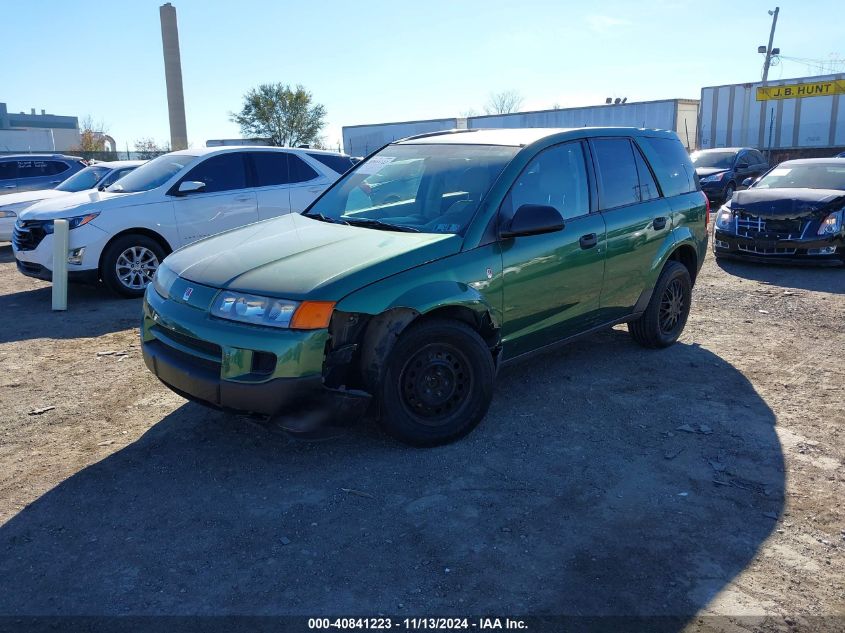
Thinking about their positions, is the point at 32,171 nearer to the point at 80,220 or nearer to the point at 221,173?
the point at 80,220

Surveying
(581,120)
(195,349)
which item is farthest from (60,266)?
(581,120)

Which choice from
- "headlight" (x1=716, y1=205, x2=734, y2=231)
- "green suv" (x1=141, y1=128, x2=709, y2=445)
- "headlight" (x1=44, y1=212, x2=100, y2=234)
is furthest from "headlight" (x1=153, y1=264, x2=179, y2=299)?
"headlight" (x1=716, y1=205, x2=734, y2=231)

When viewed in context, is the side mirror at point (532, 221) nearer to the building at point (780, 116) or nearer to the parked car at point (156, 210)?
the parked car at point (156, 210)

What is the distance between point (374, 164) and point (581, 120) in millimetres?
30321

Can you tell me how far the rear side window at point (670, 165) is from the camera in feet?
18.5

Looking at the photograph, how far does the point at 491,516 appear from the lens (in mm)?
3367

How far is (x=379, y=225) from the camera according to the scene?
4.43 metres

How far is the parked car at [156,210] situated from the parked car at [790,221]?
619 cm

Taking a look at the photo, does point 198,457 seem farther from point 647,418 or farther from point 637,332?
point 637,332

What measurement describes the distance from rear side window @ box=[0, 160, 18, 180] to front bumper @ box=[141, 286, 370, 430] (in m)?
13.2

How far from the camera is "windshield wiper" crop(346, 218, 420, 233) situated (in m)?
4.27

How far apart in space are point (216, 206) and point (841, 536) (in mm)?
7281

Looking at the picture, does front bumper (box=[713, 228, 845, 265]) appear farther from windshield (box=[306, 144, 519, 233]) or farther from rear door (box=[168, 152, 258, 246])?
rear door (box=[168, 152, 258, 246])

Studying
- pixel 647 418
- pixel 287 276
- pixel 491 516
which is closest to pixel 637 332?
pixel 647 418
